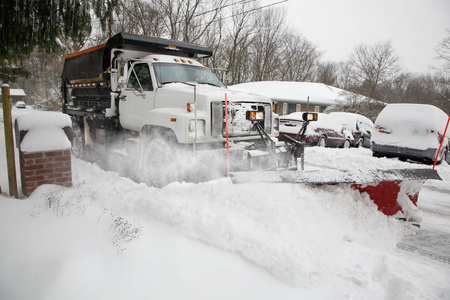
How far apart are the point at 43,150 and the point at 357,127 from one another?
1400cm

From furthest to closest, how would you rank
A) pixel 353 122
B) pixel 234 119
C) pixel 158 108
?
1. pixel 353 122
2. pixel 158 108
3. pixel 234 119

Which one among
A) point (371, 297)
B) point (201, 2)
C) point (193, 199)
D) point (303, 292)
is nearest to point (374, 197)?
point (371, 297)

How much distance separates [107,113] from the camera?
6.38m

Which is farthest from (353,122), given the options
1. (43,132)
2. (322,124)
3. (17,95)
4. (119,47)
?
(17,95)

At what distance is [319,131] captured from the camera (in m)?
11.7

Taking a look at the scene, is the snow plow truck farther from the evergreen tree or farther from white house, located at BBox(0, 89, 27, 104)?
white house, located at BBox(0, 89, 27, 104)

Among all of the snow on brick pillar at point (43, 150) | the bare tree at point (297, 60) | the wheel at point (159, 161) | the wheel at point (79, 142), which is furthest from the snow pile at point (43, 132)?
the bare tree at point (297, 60)

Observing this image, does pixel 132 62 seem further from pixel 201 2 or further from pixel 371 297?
pixel 201 2

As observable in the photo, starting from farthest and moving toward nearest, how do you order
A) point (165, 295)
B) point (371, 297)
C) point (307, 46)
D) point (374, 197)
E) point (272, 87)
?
1. point (307, 46)
2. point (272, 87)
3. point (374, 197)
4. point (371, 297)
5. point (165, 295)

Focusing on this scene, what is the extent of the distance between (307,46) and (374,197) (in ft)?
162

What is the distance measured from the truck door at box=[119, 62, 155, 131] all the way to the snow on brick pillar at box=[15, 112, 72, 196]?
6.25 ft

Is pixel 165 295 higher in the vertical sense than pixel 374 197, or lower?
A: lower

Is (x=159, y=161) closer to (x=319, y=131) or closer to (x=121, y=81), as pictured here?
(x=121, y=81)

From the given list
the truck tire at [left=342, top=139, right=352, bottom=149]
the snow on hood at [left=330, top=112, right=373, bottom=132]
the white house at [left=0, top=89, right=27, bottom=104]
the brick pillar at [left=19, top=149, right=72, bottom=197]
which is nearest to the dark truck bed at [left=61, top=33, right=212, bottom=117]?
the brick pillar at [left=19, top=149, right=72, bottom=197]
